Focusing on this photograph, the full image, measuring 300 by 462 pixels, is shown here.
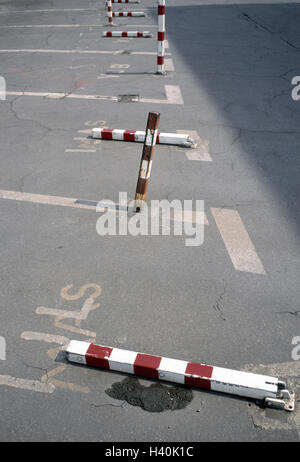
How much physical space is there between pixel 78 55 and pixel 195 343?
1254 centimetres

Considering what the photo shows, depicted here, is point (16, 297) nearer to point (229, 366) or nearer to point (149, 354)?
point (149, 354)

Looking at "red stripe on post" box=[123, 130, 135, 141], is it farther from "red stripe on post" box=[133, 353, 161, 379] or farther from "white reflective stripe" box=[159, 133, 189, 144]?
"red stripe on post" box=[133, 353, 161, 379]

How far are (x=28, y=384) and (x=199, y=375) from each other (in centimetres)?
146

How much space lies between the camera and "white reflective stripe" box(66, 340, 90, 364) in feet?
11.2

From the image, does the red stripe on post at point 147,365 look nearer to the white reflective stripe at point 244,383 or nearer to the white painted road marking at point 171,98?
the white reflective stripe at point 244,383

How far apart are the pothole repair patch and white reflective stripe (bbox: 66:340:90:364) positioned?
369mm

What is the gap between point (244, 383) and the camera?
10.3ft

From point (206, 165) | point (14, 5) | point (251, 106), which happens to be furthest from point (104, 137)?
point (14, 5)

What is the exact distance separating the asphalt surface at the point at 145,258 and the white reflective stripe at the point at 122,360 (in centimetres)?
10

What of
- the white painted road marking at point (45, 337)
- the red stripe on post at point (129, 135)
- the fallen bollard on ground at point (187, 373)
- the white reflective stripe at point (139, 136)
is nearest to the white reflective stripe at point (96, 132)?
the red stripe on post at point (129, 135)

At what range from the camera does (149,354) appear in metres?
3.54

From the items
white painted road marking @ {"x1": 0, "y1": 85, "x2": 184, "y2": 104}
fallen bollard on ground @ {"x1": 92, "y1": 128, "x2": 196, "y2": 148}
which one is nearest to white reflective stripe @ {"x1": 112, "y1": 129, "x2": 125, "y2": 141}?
fallen bollard on ground @ {"x1": 92, "y1": 128, "x2": 196, "y2": 148}

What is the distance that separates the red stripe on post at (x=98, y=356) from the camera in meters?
3.39
